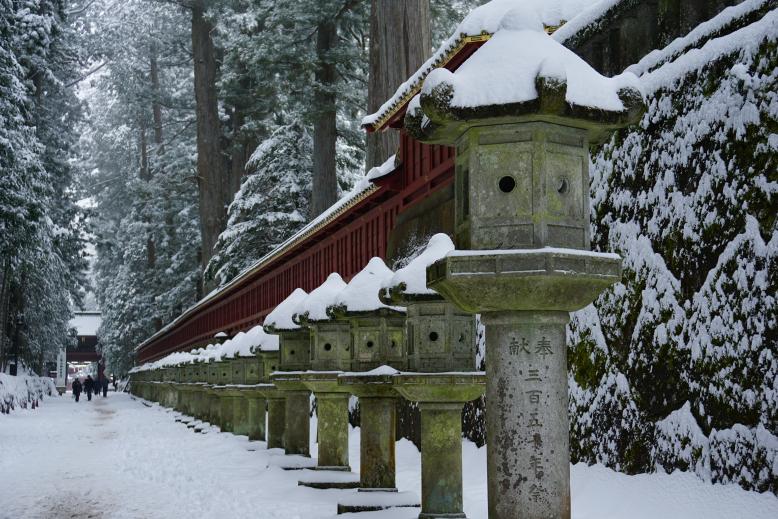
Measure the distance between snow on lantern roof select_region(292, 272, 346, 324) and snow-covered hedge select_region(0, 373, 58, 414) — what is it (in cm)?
2079

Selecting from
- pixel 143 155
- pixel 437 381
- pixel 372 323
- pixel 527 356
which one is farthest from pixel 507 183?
pixel 143 155

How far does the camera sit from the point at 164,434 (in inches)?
810

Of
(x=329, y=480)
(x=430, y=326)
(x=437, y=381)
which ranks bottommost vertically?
(x=329, y=480)

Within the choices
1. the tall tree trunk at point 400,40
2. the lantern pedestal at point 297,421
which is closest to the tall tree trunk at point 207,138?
the tall tree trunk at point 400,40

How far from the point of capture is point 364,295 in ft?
30.5

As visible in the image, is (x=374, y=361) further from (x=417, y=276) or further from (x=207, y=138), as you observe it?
(x=207, y=138)

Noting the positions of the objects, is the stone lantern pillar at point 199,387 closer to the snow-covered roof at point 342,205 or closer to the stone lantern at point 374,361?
the snow-covered roof at point 342,205

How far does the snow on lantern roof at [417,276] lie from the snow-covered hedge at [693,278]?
1.77m

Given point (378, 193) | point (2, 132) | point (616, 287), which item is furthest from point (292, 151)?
point (616, 287)

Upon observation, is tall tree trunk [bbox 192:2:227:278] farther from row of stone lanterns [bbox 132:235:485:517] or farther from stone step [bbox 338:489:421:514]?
stone step [bbox 338:489:421:514]

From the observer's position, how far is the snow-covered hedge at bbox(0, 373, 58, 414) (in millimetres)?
29656

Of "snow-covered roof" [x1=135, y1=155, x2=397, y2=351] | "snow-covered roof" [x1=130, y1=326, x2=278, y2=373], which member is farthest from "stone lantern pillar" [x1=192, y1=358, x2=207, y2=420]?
"snow-covered roof" [x1=135, y1=155, x2=397, y2=351]

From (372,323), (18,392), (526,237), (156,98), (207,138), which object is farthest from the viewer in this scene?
(156,98)

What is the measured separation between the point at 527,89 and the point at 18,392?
31.3 m
